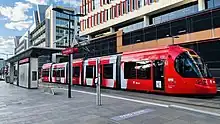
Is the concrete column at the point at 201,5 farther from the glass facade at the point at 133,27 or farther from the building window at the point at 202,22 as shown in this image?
the glass facade at the point at 133,27

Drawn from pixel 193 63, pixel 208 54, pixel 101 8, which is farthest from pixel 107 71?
pixel 101 8

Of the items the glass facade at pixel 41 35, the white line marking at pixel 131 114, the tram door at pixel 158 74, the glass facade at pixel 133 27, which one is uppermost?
the glass facade at pixel 41 35

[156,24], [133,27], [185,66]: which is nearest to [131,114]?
[185,66]

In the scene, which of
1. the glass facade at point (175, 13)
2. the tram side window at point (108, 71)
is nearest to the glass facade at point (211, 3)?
the glass facade at point (175, 13)

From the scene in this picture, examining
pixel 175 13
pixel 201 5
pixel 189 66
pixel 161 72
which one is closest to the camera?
pixel 189 66

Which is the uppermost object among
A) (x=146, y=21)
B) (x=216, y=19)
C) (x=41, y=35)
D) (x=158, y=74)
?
(x=41, y=35)

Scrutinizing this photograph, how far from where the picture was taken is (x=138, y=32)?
35.2 m

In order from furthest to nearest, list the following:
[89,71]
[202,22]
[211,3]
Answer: [211,3]
[202,22]
[89,71]

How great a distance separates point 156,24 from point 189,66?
18262 millimetres

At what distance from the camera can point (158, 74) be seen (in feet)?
51.3

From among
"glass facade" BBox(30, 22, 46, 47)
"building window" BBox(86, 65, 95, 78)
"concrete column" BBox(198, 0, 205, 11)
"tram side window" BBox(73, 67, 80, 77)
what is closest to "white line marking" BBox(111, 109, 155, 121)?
"building window" BBox(86, 65, 95, 78)

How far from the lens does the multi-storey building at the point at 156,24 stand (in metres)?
24.6

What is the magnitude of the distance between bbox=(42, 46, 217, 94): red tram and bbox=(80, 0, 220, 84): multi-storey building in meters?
10.3

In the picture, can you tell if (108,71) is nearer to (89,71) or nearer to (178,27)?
(89,71)
